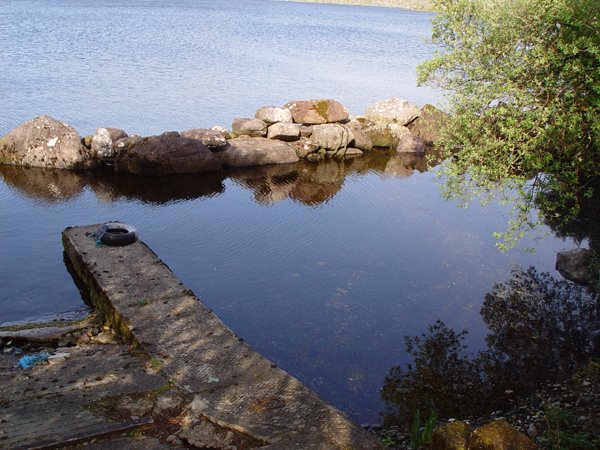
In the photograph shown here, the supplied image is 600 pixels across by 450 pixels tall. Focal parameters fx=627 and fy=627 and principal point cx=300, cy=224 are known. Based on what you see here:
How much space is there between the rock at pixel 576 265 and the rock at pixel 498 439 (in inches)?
405

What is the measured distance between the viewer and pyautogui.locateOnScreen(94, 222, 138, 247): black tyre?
51.6ft

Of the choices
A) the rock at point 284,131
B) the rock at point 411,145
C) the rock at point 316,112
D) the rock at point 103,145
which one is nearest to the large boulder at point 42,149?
the rock at point 103,145

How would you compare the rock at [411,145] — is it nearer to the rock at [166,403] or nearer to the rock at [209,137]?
the rock at [209,137]

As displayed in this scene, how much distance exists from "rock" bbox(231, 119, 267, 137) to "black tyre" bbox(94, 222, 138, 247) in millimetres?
13764

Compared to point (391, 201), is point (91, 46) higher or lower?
higher

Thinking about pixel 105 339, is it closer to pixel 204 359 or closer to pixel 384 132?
pixel 204 359

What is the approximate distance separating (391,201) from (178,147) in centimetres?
870

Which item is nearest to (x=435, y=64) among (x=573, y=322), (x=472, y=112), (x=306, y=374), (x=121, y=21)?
(x=472, y=112)

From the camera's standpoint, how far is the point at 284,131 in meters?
29.3

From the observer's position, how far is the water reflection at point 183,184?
22.4 m

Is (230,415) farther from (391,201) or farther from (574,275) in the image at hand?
(391,201)

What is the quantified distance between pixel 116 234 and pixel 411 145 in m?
19.3

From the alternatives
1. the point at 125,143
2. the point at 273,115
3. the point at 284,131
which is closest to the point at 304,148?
the point at 284,131

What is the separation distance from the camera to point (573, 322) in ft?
46.4
